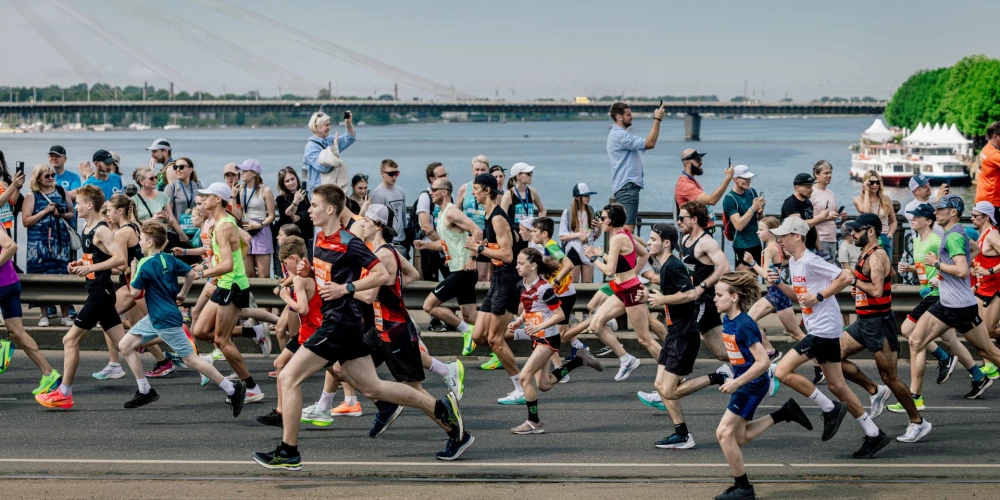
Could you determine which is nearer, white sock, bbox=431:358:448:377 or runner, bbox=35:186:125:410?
white sock, bbox=431:358:448:377

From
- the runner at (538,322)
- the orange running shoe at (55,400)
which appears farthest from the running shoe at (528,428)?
the orange running shoe at (55,400)

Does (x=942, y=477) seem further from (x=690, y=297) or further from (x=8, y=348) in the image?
(x=8, y=348)

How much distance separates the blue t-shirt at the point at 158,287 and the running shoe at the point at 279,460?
8.31 ft

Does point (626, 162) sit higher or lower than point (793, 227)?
higher

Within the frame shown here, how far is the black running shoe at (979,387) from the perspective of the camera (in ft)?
34.2

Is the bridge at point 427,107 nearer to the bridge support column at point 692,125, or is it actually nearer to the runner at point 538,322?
the bridge support column at point 692,125

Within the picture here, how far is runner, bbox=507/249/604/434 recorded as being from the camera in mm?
9141

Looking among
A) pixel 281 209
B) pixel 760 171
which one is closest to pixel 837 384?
pixel 281 209

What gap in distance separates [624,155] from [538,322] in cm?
469

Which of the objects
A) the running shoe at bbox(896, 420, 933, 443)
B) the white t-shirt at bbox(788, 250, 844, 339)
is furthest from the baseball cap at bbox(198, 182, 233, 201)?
the running shoe at bbox(896, 420, 933, 443)

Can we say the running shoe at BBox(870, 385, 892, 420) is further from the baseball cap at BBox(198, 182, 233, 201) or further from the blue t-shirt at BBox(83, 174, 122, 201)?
the blue t-shirt at BBox(83, 174, 122, 201)

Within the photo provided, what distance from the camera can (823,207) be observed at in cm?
1335

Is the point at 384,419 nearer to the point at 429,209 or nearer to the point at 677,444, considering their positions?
the point at 677,444

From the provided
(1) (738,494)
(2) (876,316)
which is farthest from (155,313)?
(2) (876,316)
